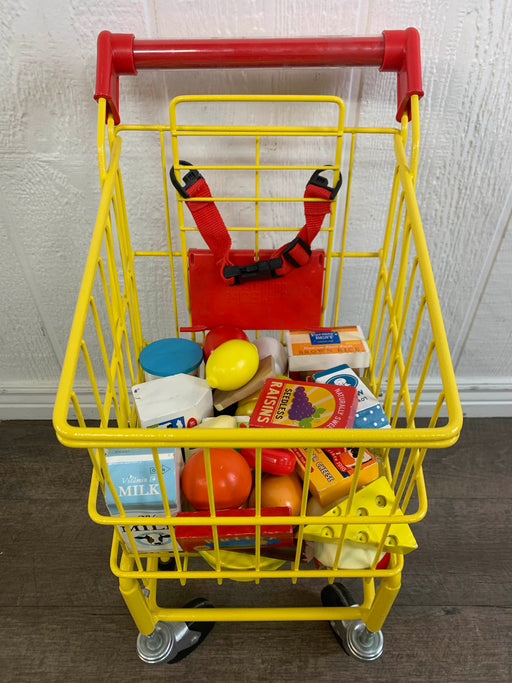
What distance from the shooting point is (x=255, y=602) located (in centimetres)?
104

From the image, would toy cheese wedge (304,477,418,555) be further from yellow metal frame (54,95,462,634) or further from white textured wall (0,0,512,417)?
white textured wall (0,0,512,417)

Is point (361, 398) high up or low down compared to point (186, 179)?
down

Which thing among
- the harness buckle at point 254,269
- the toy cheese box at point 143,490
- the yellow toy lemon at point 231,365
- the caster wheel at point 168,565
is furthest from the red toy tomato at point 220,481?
the caster wheel at point 168,565

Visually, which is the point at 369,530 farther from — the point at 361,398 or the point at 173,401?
the point at 173,401

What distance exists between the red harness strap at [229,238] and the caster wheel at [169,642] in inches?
23.8

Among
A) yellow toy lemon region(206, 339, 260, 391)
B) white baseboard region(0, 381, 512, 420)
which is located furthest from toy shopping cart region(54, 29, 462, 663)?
white baseboard region(0, 381, 512, 420)

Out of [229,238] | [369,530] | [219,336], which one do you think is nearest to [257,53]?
[229,238]

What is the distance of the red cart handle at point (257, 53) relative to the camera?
0.70 metres

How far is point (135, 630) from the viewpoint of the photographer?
1.01 metres

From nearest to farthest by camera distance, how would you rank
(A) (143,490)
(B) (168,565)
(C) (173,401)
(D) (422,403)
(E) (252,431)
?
(E) (252,431), (A) (143,490), (C) (173,401), (B) (168,565), (D) (422,403)

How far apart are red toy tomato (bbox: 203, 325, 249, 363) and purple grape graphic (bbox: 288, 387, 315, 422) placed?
18 cm

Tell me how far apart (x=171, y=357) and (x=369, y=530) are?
1.29 feet

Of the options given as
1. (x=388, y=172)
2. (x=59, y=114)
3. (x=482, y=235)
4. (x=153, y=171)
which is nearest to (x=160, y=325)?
(x=153, y=171)

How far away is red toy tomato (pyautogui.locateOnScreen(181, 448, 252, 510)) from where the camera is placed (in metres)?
0.67
